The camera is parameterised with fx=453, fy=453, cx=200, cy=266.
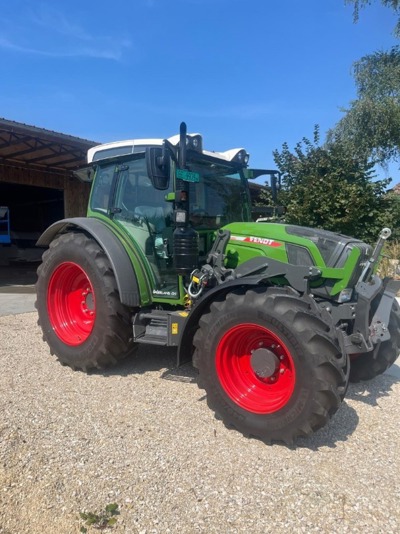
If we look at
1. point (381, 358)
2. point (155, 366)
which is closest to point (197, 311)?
point (155, 366)

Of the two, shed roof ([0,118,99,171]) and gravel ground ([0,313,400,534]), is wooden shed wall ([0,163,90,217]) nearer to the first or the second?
shed roof ([0,118,99,171])

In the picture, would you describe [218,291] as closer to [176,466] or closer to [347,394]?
[176,466]

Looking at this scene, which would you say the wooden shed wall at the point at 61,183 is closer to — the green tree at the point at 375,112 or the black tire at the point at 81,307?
the green tree at the point at 375,112

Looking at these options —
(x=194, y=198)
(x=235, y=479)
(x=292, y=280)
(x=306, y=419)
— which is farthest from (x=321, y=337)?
(x=194, y=198)

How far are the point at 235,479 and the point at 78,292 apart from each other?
301 centimetres

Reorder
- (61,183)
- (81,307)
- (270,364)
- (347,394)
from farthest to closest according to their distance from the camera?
(61,183)
(81,307)
(347,394)
(270,364)

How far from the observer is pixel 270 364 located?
10.9 ft

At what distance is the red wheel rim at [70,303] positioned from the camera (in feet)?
16.1

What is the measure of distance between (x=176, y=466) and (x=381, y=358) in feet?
7.53

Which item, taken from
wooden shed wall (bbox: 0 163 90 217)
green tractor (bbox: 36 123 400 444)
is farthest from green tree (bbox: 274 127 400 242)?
wooden shed wall (bbox: 0 163 90 217)

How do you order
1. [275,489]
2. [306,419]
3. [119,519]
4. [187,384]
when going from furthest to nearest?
1. [187,384]
2. [306,419]
3. [275,489]
4. [119,519]

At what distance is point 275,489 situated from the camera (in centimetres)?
262

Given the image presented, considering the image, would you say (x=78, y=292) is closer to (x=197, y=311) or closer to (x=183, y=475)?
(x=197, y=311)

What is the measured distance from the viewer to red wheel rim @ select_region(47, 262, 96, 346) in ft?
16.1
